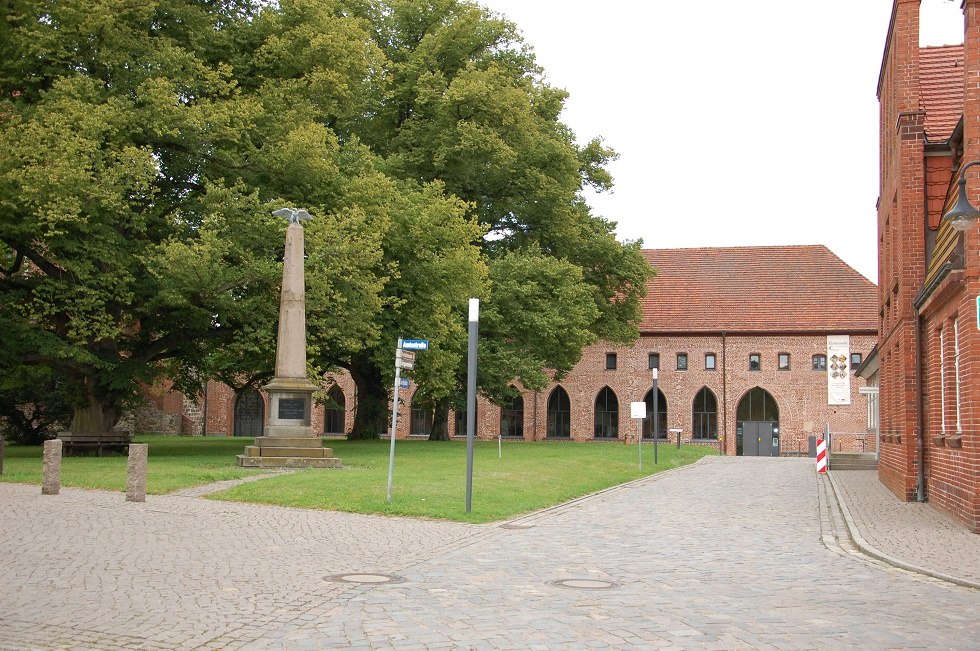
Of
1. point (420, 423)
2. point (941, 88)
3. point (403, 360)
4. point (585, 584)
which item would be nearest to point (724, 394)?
point (420, 423)

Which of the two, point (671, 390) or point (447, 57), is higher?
point (447, 57)

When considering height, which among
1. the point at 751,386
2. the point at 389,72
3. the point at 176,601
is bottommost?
the point at 176,601

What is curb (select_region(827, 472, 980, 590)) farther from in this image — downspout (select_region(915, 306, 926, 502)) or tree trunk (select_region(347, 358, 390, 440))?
tree trunk (select_region(347, 358, 390, 440))

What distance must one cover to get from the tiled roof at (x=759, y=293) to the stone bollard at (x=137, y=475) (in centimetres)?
4350

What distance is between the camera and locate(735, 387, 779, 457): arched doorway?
5484 centimetres

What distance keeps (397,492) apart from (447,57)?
23301mm

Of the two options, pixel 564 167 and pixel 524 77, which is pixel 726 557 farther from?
pixel 524 77

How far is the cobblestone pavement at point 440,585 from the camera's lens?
687 centimetres

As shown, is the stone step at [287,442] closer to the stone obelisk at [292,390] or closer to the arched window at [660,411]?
the stone obelisk at [292,390]

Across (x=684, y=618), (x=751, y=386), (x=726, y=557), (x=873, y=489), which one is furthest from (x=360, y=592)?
(x=751, y=386)

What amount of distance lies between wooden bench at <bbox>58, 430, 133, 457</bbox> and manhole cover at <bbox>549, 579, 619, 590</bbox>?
19631mm

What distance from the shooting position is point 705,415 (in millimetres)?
56062

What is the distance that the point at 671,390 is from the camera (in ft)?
186

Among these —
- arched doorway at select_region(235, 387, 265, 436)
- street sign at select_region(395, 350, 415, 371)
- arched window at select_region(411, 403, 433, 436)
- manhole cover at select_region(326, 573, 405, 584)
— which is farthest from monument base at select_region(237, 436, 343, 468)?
arched doorway at select_region(235, 387, 265, 436)
